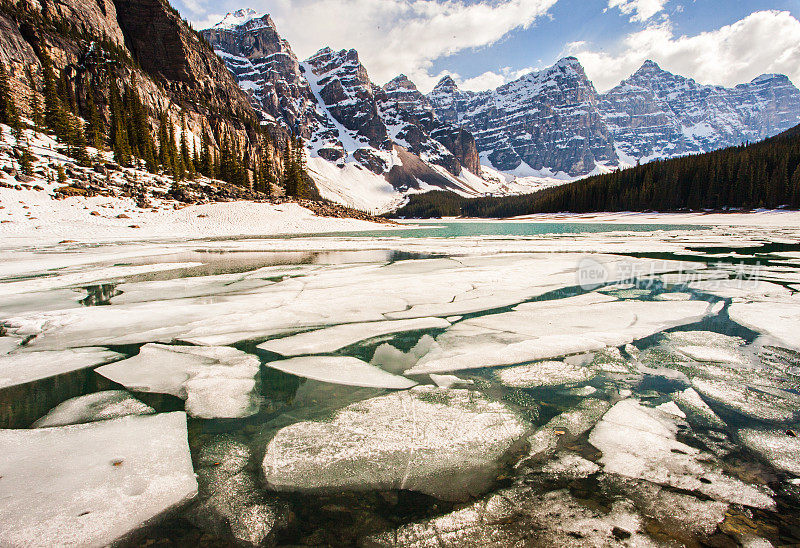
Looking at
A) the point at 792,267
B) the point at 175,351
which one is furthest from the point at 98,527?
the point at 792,267

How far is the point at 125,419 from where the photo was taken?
2.68m

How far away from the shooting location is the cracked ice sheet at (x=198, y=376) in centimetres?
293

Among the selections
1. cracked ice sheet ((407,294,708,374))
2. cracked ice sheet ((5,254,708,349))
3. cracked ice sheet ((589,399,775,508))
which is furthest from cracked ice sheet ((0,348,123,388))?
cracked ice sheet ((589,399,775,508))

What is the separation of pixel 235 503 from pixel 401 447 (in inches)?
38.8

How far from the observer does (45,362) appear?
3658 mm

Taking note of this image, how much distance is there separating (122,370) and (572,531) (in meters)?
3.98

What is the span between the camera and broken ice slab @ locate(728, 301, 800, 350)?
167 inches

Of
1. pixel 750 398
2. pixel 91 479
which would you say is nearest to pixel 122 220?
pixel 91 479

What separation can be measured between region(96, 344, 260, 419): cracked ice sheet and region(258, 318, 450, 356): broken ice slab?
0.40 metres

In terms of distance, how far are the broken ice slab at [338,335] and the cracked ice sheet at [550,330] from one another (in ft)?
1.57

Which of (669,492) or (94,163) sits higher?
(94,163)

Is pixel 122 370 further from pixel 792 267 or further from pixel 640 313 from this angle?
pixel 792 267

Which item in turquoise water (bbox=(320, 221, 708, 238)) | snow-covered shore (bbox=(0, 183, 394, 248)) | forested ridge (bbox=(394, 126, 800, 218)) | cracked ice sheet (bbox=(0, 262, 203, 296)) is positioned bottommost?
turquoise water (bbox=(320, 221, 708, 238))

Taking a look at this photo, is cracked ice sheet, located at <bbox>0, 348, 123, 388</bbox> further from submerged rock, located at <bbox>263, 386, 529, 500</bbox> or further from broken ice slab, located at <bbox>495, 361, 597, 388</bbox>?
broken ice slab, located at <bbox>495, 361, 597, 388</bbox>
